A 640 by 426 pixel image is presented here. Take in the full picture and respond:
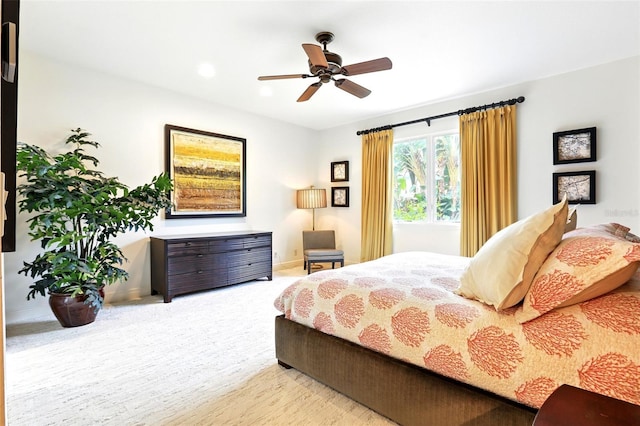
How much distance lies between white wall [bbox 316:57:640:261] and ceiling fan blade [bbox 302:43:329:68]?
2.59m

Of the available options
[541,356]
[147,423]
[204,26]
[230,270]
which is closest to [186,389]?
[147,423]

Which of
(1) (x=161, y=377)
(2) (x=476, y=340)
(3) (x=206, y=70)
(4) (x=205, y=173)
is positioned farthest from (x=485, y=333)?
(4) (x=205, y=173)

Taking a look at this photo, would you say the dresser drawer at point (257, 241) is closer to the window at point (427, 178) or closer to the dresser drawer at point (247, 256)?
the dresser drawer at point (247, 256)

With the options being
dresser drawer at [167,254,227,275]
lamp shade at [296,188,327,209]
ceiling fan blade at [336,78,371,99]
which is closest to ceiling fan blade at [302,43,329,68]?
ceiling fan blade at [336,78,371,99]

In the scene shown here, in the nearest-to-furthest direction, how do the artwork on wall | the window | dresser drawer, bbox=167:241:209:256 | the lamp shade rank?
dresser drawer, bbox=167:241:209:256 → the artwork on wall → the window → the lamp shade

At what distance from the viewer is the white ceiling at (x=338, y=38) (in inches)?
93.5

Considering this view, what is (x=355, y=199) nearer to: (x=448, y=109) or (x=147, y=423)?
(x=448, y=109)

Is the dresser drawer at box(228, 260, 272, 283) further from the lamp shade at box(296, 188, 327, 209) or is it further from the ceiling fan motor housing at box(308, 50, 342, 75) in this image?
the ceiling fan motor housing at box(308, 50, 342, 75)

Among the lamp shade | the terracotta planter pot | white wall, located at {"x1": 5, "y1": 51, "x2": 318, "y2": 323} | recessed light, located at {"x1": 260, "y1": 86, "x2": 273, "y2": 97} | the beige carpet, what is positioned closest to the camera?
the beige carpet

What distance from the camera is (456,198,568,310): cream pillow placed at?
125cm

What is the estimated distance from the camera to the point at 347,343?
5.53 ft

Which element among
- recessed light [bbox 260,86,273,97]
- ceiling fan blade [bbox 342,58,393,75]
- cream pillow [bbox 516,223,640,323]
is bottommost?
cream pillow [bbox 516,223,640,323]

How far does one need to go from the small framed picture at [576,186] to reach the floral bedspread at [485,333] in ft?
8.30

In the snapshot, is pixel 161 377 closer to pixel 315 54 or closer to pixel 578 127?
pixel 315 54
